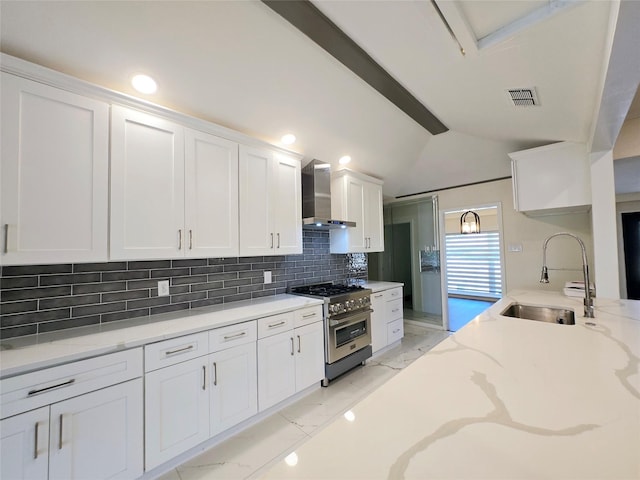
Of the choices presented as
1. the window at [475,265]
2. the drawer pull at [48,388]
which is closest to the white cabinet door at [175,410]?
the drawer pull at [48,388]

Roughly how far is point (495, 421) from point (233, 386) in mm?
1808

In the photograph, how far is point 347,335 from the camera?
9.71 feet

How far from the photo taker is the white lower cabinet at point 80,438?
1217 mm

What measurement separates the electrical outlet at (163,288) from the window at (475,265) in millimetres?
6450

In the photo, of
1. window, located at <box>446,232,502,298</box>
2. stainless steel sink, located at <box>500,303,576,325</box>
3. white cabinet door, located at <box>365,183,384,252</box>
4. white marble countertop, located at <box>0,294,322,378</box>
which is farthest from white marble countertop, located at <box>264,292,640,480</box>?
window, located at <box>446,232,502,298</box>

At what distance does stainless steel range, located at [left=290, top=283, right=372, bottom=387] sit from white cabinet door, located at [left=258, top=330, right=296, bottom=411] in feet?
1.54

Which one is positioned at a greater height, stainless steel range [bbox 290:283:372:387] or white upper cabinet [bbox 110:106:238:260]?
white upper cabinet [bbox 110:106:238:260]

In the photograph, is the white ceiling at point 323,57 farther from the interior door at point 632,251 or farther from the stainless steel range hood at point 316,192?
the interior door at point 632,251

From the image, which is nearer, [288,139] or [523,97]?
[523,97]

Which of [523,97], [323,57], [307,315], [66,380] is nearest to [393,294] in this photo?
[307,315]

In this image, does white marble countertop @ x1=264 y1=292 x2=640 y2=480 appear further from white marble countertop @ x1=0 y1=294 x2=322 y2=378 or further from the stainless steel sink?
white marble countertop @ x1=0 y1=294 x2=322 y2=378

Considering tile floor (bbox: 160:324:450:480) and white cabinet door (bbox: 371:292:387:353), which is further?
white cabinet door (bbox: 371:292:387:353)

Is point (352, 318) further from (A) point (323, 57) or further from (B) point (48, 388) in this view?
(A) point (323, 57)

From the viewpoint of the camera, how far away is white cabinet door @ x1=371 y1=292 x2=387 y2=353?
345 centimetres
